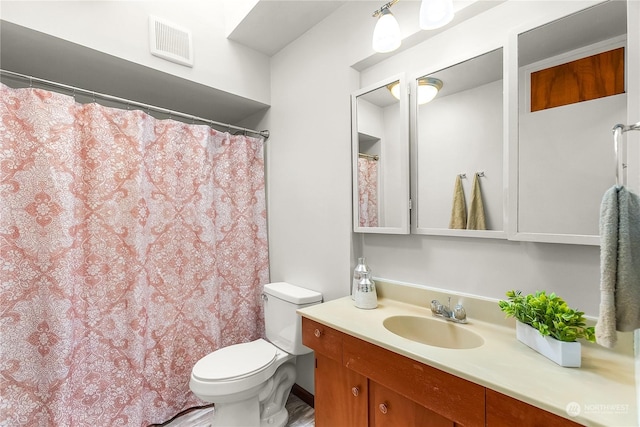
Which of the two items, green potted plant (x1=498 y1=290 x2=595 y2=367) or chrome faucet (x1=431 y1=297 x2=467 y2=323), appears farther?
chrome faucet (x1=431 y1=297 x2=467 y2=323)

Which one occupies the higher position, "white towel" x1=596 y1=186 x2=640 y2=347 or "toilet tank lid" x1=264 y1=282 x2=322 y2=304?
"white towel" x1=596 y1=186 x2=640 y2=347

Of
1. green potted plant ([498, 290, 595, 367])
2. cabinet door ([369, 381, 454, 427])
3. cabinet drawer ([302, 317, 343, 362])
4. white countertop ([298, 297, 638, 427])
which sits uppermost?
green potted plant ([498, 290, 595, 367])

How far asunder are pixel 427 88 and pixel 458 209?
2.04ft

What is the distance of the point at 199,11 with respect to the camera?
175cm

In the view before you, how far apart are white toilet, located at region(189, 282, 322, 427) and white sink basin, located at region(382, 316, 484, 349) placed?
0.60 metres

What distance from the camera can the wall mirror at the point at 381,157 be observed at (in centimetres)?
139

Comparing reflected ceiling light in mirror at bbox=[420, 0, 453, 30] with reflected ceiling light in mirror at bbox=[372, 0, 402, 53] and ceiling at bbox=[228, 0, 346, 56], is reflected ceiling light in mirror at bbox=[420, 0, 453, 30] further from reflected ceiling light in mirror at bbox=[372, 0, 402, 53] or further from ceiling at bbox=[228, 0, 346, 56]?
ceiling at bbox=[228, 0, 346, 56]

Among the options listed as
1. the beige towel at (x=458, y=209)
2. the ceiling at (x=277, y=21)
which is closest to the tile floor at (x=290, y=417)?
the beige towel at (x=458, y=209)

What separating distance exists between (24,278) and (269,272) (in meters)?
1.39

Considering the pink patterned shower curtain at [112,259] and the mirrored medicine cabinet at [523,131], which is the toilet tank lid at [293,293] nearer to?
the pink patterned shower curtain at [112,259]

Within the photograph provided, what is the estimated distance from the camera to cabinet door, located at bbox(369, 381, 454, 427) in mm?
907

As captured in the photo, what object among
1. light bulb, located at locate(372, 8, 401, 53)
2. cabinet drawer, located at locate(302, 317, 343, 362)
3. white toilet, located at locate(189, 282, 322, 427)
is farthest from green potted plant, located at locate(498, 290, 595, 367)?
light bulb, located at locate(372, 8, 401, 53)

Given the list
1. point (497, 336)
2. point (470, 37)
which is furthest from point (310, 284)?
point (470, 37)

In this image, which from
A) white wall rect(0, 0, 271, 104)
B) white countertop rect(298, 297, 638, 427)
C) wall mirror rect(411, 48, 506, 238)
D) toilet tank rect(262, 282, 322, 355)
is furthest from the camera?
toilet tank rect(262, 282, 322, 355)
